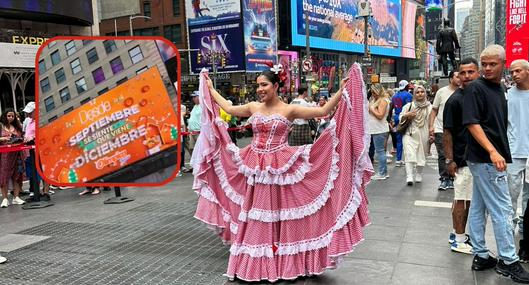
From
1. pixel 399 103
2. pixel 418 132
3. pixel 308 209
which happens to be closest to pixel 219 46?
pixel 399 103

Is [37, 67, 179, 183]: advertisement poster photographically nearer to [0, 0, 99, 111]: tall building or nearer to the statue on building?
the statue on building

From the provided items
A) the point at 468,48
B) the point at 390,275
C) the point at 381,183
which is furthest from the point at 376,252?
the point at 468,48

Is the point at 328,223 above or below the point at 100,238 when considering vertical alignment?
above

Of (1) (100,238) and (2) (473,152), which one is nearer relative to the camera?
(2) (473,152)

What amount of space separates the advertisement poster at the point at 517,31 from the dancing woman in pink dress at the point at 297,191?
46.8 feet

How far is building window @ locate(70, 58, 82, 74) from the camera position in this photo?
2285mm

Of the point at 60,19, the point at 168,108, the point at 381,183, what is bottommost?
the point at 381,183

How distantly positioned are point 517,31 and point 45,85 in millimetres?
17360

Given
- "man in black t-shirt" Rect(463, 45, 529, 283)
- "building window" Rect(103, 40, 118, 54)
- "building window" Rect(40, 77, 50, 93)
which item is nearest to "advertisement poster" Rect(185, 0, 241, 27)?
"man in black t-shirt" Rect(463, 45, 529, 283)

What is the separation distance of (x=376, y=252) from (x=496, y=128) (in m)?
1.66

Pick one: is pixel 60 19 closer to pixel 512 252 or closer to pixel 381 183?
pixel 381 183

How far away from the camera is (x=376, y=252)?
477 cm

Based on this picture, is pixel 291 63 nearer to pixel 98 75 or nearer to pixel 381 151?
pixel 381 151

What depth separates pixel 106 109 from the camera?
2.21 meters
